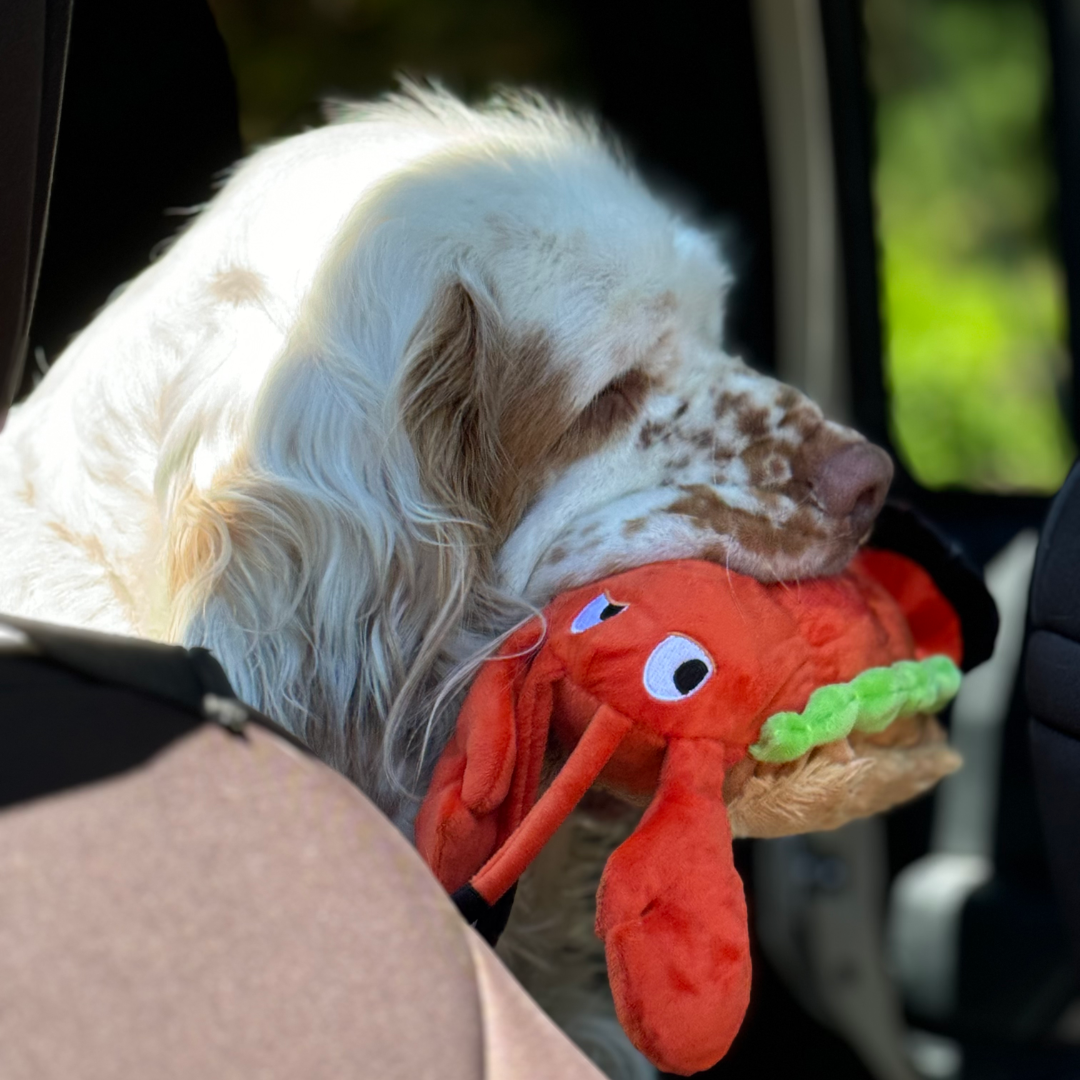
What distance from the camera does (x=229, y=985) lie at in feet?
2.30

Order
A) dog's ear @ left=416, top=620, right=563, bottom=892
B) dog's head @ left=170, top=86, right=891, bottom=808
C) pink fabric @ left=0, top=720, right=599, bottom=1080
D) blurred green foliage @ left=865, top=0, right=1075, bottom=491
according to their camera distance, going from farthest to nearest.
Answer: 1. blurred green foliage @ left=865, top=0, right=1075, bottom=491
2. dog's head @ left=170, top=86, right=891, bottom=808
3. dog's ear @ left=416, top=620, right=563, bottom=892
4. pink fabric @ left=0, top=720, right=599, bottom=1080

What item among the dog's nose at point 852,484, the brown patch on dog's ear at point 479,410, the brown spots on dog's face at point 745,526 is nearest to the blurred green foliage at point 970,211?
the dog's nose at point 852,484

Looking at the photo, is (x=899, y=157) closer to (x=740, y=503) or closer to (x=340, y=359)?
(x=740, y=503)

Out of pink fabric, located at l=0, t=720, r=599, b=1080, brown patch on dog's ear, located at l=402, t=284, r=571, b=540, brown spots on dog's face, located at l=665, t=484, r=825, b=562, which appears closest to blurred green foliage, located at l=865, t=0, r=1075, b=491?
brown spots on dog's face, located at l=665, t=484, r=825, b=562

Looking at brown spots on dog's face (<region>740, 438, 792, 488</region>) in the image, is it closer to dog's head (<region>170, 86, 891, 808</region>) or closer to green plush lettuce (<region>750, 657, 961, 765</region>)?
dog's head (<region>170, 86, 891, 808</region>)

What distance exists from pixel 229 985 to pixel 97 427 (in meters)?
0.88

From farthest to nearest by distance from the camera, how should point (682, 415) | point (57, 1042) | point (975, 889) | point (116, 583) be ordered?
point (975, 889), point (682, 415), point (116, 583), point (57, 1042)

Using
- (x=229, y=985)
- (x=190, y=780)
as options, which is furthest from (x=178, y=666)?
(x=229, y=985)

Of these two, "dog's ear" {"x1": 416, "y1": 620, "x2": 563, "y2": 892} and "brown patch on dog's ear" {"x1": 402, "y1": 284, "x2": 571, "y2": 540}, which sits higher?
"brown patch on dog's ear" {"x1": 402, "y1": 284, "x2": 571, "y2": 540}

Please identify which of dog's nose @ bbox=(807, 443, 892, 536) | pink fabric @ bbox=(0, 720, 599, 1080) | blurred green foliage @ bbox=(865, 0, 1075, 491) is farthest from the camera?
blurred green foliage @ bbox=(865, 0, 1075, 491)

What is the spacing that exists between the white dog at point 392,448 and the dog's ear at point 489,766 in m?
0.10

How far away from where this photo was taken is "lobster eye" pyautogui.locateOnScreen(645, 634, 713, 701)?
44.7 inches

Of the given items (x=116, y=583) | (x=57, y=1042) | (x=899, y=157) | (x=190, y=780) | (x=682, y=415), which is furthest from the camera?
(x=899, y=157)

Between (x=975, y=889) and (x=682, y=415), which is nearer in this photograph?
(x=682, y=415)
